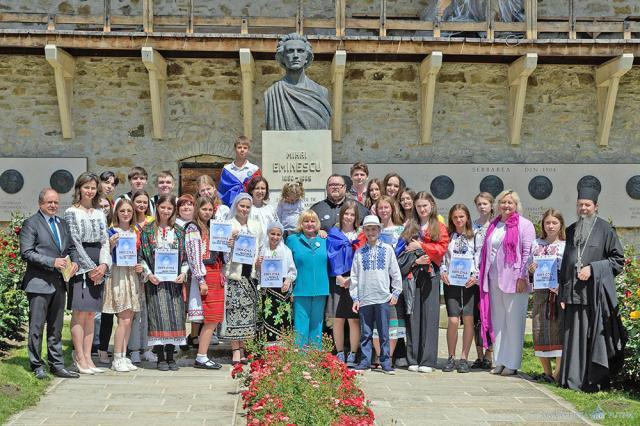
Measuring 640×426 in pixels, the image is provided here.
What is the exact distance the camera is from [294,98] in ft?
25.2

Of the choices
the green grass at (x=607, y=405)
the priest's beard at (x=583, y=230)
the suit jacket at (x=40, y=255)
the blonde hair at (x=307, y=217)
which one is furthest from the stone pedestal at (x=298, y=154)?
the green grass at (x=607, y=405)

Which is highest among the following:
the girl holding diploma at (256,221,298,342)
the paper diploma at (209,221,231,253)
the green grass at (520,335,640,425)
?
the paper diploma at (209,221,231,253)

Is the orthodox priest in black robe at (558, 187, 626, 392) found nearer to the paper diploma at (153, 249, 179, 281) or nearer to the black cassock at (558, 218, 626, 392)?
the black cassock at (558, 218, 626, 392)

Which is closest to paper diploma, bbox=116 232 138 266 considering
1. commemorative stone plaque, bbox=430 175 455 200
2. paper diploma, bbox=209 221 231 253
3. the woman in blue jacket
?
paper diploma, bbox=209 221 231 253

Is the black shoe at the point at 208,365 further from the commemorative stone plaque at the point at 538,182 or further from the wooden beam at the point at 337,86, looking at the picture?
the commemorative stone plaque at the point at 538,182

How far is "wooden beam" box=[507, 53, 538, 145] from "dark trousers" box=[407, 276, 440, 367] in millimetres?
6736

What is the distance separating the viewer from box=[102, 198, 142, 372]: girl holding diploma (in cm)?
639

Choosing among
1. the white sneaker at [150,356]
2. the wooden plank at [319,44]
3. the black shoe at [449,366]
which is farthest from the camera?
the wooden plank at [319,44]

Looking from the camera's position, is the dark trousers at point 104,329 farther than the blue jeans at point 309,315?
Yes

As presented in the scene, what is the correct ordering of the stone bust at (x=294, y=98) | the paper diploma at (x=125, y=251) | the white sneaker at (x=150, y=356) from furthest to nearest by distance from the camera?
1. the stone bust at (x=294, y=98)
2. the white sneaker at (x=150, y=356)
3. the paper diploma at (x=125, y=251)

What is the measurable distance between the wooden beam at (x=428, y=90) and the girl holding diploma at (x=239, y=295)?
6475mm

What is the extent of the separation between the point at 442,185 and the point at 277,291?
6.99 meters

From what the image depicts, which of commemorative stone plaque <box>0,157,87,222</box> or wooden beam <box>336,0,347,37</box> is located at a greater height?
wooden beam <box>336,0,347,37</box>

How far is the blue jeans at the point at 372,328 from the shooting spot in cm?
647
